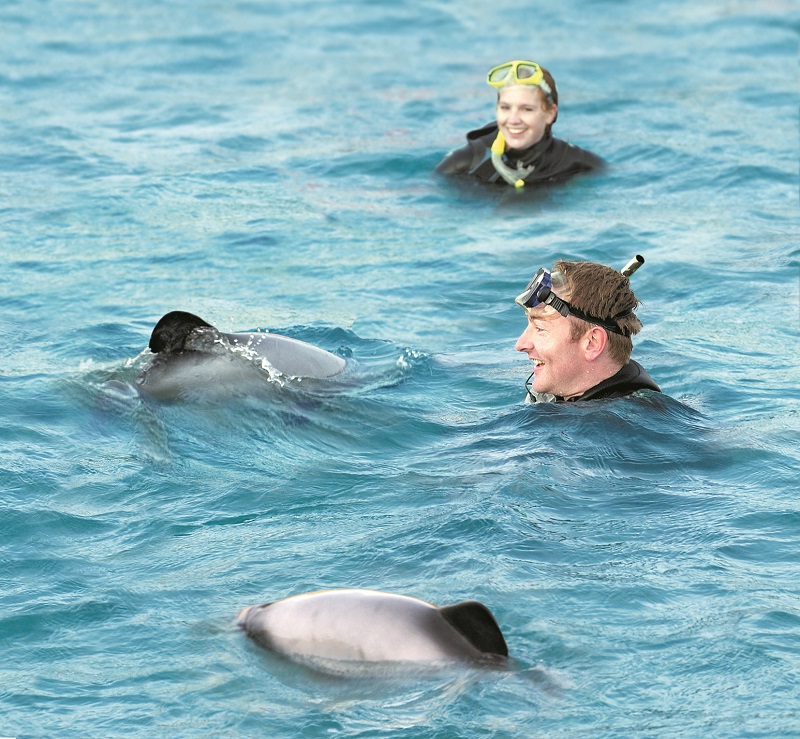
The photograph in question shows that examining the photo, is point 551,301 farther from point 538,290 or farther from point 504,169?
point 504,169

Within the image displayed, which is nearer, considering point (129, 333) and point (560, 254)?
point (129, 333)

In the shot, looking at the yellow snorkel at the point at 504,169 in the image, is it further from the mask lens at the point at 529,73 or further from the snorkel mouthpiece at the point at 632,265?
the snorkel mouthpiece at the point at 632,265

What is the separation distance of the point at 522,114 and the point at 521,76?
0.34m

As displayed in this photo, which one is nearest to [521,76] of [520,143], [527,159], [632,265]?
[520,143]

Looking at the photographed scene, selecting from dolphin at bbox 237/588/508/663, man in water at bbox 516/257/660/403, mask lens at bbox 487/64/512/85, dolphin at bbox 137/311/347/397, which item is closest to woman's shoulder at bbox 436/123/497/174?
mask lens at bbox 487/64/512/85

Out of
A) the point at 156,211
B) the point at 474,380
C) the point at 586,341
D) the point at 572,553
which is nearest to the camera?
the point at 572,553

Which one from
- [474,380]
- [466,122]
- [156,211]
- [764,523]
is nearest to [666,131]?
[466,122]

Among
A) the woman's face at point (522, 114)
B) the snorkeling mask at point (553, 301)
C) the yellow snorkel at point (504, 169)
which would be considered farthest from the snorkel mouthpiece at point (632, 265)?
the yellow snorkel at point (504, 169)

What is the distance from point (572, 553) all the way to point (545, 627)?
686 mm

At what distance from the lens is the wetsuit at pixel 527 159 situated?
42.5ft

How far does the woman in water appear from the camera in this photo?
12641 mm

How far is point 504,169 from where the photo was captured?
1288cm

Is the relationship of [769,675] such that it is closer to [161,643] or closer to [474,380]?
[161,643]

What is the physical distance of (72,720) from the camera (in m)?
4.90
